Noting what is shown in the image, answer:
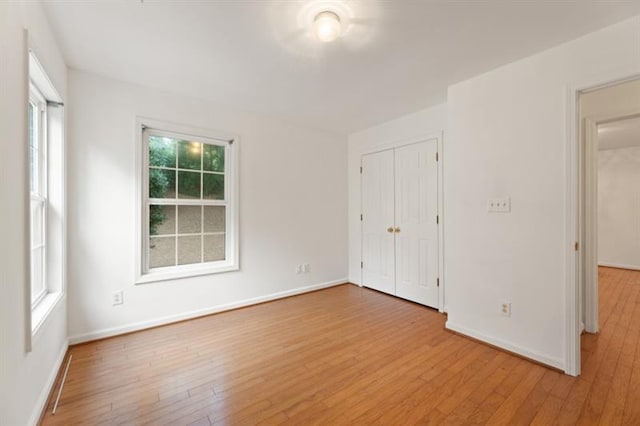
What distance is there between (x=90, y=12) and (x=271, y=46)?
1165mm

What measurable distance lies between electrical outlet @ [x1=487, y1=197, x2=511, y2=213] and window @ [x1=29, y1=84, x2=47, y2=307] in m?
3.58

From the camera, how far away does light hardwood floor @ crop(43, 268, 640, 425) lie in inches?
64.2

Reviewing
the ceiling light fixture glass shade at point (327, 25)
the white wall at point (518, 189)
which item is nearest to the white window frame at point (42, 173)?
the ceiling light fixture glass shade at point (327, 25)

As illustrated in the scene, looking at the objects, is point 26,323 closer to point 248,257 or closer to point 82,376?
point 82,376

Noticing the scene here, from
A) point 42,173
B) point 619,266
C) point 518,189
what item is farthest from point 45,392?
point 619,266

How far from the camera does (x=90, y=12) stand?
177 cm

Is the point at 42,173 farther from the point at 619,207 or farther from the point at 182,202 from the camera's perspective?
the point at 619,207

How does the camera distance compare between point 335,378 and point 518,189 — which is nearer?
point 335,378

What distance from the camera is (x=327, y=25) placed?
5.66 ft

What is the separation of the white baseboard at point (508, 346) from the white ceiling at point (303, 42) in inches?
95.0

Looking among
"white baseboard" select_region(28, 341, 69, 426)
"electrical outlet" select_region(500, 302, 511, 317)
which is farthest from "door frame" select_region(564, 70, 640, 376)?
"white baseboard" select_region(28, 341, 69, 426)

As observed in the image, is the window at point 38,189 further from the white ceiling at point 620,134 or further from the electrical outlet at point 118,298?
the white ceiling at point 620,134

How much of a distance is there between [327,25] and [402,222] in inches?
103

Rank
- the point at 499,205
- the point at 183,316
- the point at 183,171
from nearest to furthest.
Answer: the point at 499,205 → the point at 183,316 → the point at 183,171
